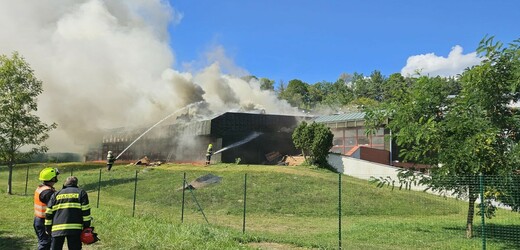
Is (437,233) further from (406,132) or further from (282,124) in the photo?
A: (282,124)

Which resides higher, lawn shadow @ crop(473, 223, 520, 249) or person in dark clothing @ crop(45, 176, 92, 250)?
person in dark clothing @ crop(45, 176, 92, 250)

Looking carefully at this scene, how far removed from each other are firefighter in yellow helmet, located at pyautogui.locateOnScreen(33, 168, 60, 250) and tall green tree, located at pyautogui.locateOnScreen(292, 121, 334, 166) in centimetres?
2847

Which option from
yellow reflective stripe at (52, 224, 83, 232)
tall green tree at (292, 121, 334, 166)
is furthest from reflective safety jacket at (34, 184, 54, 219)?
tall green tree at (292, 121, 334, 166)

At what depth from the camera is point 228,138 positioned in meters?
38.8

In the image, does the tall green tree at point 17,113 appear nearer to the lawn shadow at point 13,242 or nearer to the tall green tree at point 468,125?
the lawn shadow at point 13,242

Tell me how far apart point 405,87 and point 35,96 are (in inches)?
819

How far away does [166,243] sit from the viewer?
9320 mm

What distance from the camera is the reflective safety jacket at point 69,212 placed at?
648 cm

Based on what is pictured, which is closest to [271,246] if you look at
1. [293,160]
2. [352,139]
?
[293,160]

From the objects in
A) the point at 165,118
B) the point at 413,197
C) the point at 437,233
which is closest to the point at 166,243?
the point at 437,233

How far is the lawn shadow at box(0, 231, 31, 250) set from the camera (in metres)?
9.71

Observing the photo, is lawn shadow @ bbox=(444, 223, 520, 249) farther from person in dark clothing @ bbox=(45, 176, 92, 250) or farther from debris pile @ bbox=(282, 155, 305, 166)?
debris pile @ bbox=(282, 155, 305, 166)

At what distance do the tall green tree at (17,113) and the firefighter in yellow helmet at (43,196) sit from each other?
61.1 ft

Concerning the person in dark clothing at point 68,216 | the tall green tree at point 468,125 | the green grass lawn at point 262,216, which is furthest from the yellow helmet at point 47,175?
the tall green tree at point 468,125
